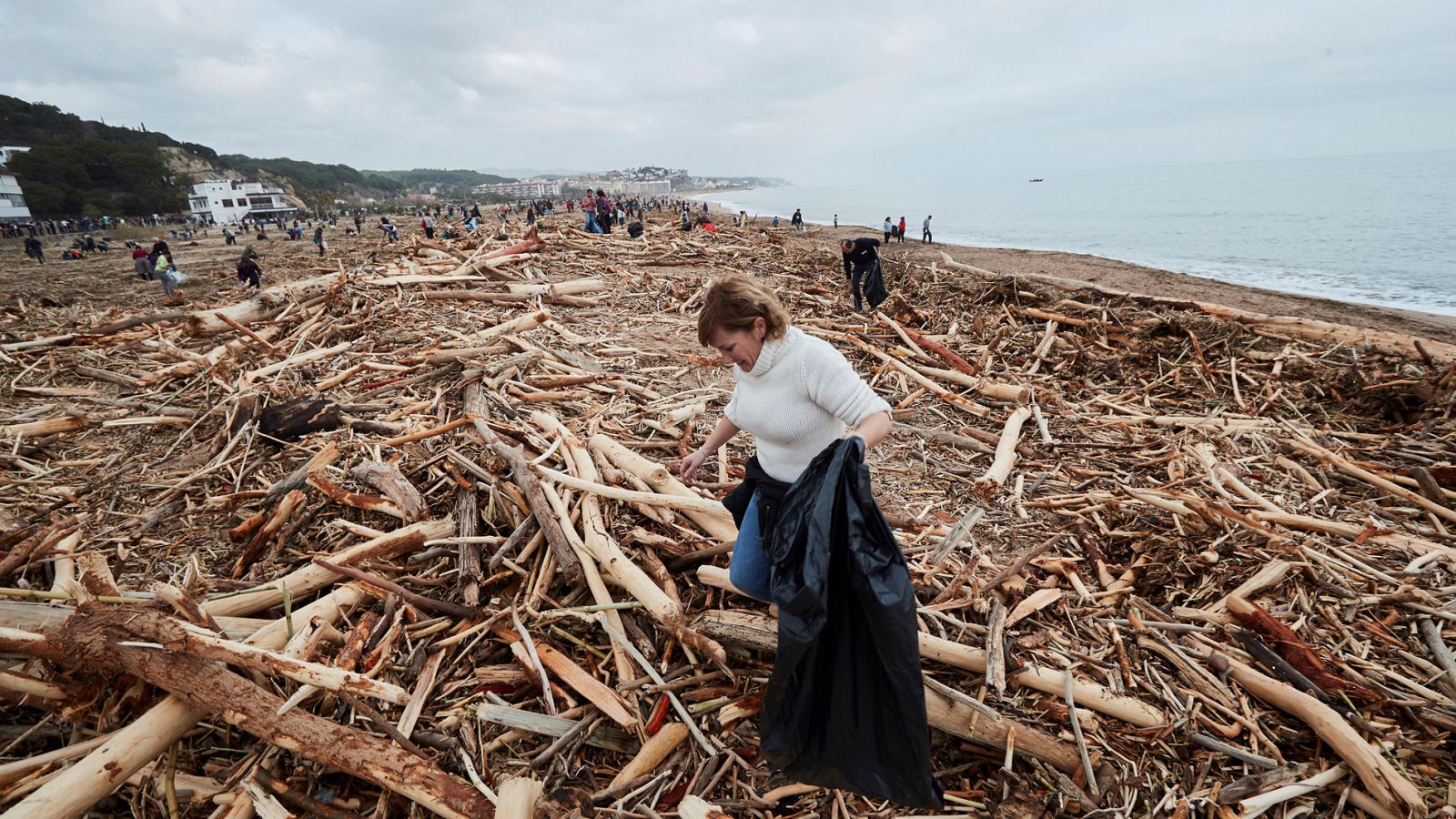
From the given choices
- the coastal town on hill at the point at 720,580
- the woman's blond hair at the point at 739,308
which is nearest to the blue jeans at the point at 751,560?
the coastal town on hill at the point at 720,580

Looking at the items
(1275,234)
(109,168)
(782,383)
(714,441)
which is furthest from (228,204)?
(1275,234)

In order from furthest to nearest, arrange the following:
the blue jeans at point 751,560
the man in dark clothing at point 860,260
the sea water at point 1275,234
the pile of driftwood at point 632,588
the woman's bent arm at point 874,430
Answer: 1. the sea water at point 1275,234
2. the man in dark clothing at point 860,260
3. the blue jeans at point 751,560
4. the pile of driftwood at point 632,588
5. the woman's bent arm at point 874,430

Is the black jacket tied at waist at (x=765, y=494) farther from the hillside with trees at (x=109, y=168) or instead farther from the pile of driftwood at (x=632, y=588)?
the hillside with trees at (x=109, y=168)

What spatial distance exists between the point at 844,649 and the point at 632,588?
1.36 meters

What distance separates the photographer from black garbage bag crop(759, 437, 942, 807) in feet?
6.68

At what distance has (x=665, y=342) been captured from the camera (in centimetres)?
781

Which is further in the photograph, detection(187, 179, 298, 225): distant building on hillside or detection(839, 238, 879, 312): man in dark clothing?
detection(187, 179, 298, 225): distant building on hillside

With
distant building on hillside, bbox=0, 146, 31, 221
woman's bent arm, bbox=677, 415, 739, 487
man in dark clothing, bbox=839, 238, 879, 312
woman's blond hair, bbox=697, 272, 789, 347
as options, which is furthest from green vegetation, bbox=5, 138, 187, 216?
woman's blond hair, bbox=697, 272, 789, 347

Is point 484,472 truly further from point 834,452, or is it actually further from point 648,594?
point 834,452

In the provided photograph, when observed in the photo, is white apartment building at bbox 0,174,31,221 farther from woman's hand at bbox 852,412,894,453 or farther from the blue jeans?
woman's hand at bbox 852,412,894,453

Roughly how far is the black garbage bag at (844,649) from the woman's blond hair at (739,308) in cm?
59

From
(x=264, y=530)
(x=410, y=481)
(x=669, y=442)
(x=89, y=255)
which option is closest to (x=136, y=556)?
(x=264, y=530)

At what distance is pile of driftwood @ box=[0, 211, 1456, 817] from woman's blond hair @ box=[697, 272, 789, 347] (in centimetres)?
153

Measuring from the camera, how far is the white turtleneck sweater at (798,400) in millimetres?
2338
